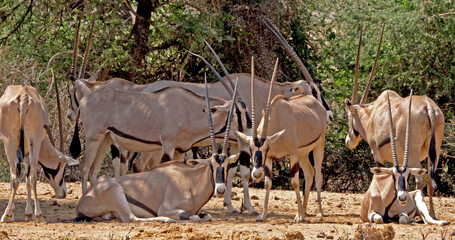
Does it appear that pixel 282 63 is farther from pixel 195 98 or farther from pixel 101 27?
pixel 195 98

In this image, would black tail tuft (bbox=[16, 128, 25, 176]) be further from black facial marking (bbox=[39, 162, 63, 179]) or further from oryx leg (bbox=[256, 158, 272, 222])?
oryx leg (bbox=[256, 158, 272, 222])

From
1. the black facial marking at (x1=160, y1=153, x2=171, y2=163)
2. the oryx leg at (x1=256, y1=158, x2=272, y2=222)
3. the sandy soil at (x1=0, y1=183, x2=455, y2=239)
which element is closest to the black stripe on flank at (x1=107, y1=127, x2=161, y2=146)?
the black facial marking at (x1=160, y1=153, x2=171, y2=163)

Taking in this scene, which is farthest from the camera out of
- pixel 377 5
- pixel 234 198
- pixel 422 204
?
pixel 377 5

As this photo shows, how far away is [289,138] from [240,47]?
5.23 metres

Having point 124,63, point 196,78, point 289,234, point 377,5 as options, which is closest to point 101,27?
point 124,63

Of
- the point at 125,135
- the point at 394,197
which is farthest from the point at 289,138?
the point at 125,135

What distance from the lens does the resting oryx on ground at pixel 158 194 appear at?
790 cm

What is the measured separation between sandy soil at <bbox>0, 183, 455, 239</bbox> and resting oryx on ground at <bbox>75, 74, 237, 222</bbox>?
0.24 meters

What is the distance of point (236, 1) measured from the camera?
13.2 meters

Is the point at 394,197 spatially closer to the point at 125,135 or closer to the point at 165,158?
the point at 165,158

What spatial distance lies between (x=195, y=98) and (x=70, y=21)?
441 cm

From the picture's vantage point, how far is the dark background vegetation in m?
12.5

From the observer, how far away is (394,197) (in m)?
8.05

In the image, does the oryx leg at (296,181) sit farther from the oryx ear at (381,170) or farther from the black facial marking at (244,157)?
the oryx ear at (381,170)
